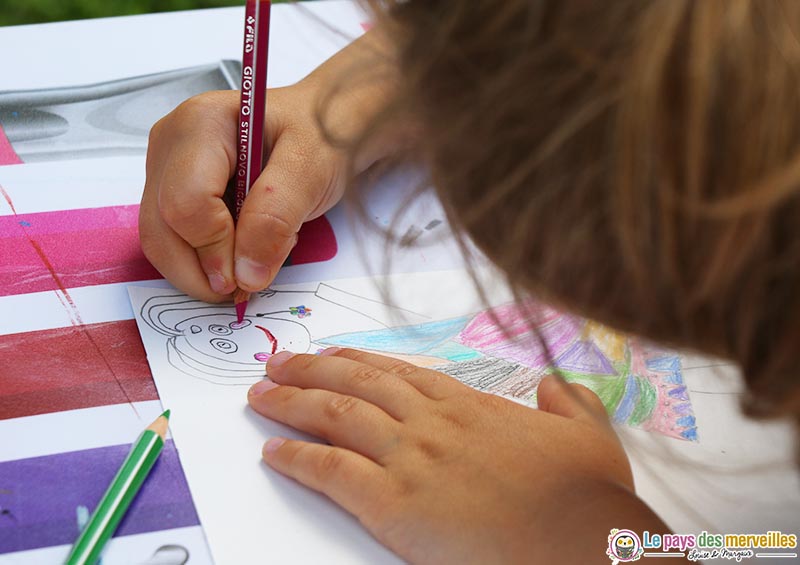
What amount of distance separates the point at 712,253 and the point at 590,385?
0.94 ft

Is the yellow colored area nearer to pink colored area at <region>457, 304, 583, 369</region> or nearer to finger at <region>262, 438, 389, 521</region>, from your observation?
pink colored area at <region>457, 304, 583, 369</region>

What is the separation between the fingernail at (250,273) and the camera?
67 centimetres

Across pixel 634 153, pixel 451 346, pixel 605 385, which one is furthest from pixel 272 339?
pixel 634 153

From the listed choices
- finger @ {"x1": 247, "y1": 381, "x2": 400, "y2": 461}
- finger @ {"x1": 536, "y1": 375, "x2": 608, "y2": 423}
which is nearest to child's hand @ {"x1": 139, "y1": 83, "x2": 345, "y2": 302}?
finger @ {"x1": 247, "y1": 381, "x2": 400, "y2": 461}

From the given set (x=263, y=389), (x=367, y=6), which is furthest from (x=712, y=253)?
(x=263, y=389)

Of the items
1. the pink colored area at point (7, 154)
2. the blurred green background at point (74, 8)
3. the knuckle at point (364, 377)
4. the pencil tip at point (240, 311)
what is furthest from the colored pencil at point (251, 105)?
the blurred green background at point (74, 8)

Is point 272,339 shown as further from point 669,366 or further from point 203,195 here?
point 669,366

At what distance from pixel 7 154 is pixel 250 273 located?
0.89 feet

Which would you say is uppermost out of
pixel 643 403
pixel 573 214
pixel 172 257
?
pixel 573 214

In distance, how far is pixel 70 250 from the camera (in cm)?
71

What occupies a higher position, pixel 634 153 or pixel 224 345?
pixel 634 153

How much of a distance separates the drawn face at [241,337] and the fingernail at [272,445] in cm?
9

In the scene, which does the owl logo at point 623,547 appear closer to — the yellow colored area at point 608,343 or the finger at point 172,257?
the yellow colored area at point 608,343

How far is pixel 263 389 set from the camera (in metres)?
0.60
